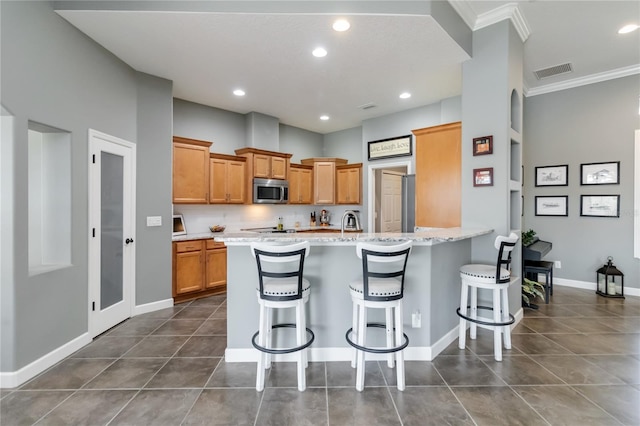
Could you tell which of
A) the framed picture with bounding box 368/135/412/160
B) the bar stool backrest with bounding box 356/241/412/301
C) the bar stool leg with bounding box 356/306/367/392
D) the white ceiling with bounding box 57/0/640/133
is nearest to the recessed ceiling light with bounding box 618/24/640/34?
the white ceiling with bounding box 57/0/640/133

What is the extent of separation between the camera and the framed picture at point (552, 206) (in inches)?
192

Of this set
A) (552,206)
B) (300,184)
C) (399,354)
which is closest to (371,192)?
(300,184)

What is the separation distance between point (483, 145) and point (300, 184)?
3.75 metres

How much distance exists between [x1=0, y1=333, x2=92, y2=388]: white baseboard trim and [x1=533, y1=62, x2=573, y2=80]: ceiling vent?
6.74 meters

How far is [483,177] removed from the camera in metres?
3.32

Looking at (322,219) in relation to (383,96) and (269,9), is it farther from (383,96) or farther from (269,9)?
(269,9)

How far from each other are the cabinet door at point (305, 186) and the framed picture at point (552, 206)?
4254mm

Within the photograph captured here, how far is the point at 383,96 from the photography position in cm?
472

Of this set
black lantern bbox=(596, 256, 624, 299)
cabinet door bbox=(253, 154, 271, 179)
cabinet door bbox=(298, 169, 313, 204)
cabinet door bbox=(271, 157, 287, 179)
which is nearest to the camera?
black lantern bbox=(596, 256, 624, 299)

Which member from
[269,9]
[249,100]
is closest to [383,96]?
[249,100]

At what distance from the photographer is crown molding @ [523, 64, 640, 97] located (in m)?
4.30

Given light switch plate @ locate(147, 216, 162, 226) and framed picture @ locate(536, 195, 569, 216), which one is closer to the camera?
light switch plate @ locate(147, 216, 162, 226)

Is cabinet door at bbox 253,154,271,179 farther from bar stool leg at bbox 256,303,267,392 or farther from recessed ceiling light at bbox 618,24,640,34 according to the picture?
recessed ceiling light at bbox 618,24,640,34

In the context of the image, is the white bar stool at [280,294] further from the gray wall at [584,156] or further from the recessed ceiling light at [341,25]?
the gray wall at [584,156]
